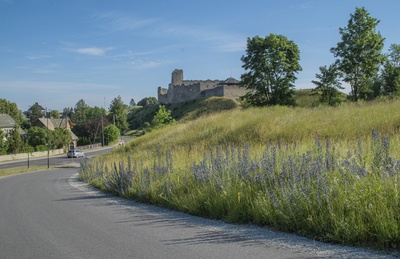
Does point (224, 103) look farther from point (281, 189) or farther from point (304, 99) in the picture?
point (281, 189)

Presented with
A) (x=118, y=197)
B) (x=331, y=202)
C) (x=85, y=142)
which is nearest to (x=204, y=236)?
(x=331, y=202)

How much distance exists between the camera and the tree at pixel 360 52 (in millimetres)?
40906

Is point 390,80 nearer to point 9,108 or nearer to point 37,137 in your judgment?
point 37,137

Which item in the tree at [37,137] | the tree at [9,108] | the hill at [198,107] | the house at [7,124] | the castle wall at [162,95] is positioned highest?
the castle wall at [162,95]

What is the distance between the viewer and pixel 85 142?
4257 inches

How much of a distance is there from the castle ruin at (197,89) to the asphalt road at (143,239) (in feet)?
296

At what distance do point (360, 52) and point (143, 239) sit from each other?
3998 centimetres

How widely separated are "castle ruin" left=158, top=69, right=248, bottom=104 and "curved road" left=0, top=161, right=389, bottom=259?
296ft

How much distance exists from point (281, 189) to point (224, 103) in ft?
275

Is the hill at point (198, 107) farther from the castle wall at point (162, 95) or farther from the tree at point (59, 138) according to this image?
the tree at point (59, 138)

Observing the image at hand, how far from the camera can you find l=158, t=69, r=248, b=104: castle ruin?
9900cm

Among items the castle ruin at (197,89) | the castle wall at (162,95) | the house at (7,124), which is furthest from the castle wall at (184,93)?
the house at (7,124)

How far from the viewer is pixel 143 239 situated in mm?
6438

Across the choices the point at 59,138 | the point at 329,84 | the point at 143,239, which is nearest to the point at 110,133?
the point at 59,138
